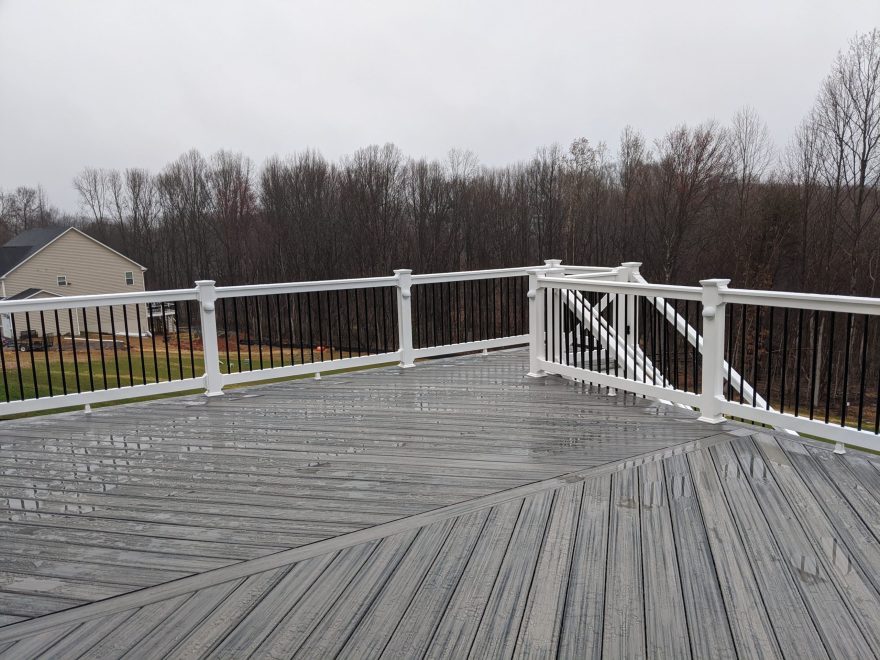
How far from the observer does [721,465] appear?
12.0 ft

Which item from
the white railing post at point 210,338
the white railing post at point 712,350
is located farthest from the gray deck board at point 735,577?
the white railing post at point 210,338

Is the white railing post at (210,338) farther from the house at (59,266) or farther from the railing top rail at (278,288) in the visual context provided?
the house at (59,266)

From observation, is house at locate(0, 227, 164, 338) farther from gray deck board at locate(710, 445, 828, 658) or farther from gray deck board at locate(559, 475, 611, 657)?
gray deck board at locate(710, 445, 828, 658)

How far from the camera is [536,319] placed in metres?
5.94

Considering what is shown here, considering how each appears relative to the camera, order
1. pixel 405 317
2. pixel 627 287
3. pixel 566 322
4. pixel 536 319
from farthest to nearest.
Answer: pixel 405 317 < pixel 566 322 < pixel 536 319 < pixel 627 287

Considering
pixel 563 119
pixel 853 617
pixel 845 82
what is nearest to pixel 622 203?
pixel 563 119

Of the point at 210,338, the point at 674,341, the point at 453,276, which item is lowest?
the point at 674,341

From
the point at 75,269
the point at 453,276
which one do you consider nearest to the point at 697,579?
the point at 453,276

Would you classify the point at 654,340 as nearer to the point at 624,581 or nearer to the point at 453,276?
the point at 453,276

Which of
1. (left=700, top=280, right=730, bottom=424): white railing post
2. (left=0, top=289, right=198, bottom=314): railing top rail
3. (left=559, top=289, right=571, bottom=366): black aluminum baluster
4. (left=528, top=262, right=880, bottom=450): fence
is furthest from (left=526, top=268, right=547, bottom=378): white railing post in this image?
(left=0, top=289, right=198, bottom=314): railing top rail

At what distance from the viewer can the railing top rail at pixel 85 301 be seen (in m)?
4.68

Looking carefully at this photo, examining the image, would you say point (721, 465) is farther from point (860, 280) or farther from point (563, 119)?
point (563, 119)

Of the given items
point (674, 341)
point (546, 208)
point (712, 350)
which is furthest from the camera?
point (546, 208)

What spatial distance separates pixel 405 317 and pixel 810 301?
385cm
